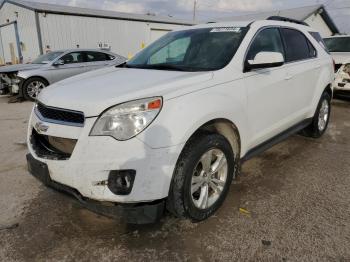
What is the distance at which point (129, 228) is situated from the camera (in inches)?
108

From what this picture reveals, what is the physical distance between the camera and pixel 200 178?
2.68 m

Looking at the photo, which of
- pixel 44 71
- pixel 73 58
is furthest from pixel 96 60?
pixel 44 71

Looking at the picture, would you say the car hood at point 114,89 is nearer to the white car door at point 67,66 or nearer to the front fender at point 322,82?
the front fender at point 322,82

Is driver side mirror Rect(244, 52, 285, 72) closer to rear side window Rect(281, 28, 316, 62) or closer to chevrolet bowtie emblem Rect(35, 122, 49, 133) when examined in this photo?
rear side window Rect(281, 28, 316, 62)

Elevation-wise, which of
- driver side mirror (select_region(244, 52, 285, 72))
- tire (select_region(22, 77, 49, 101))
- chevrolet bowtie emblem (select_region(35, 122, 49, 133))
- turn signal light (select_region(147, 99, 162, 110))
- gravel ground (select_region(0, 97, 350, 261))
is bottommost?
tire (select_region(22, 77, 49, 101))

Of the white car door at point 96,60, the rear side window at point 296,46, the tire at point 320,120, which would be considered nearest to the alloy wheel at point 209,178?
the rear side window at point 296,46

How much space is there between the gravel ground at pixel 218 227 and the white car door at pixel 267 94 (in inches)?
25.1

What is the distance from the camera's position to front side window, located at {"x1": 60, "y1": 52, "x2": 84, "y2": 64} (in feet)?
31.9

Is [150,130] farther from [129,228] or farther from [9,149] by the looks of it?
[9,149]

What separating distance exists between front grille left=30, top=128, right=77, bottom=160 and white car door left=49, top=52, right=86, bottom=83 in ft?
24.2

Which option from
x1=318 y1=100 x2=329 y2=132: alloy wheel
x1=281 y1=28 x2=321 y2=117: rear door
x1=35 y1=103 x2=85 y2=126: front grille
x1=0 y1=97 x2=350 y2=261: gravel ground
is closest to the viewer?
x1=35 y1=103 x2=85 y2=126: front grille

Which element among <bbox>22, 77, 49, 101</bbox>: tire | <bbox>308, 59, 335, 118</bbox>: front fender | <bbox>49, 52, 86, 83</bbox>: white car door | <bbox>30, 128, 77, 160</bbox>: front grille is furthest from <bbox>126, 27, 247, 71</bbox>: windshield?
<bbox>22, 77, 49, 101</bbox>: tire

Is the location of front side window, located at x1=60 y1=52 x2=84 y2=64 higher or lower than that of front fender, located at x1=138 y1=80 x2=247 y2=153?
lower

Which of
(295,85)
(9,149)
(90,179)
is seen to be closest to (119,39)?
(9,149)
